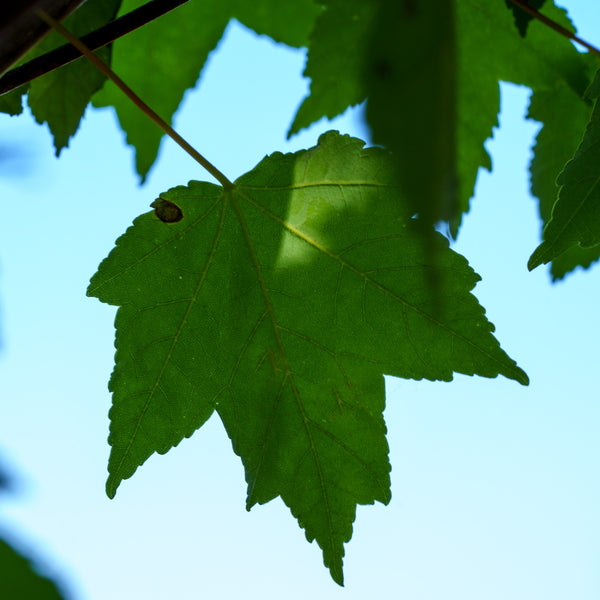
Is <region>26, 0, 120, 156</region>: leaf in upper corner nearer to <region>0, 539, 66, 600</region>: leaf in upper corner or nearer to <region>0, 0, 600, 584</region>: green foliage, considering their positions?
<region>0, 0, 600, 584</region>: green foliage

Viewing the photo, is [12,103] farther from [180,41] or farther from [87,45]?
[180,41]

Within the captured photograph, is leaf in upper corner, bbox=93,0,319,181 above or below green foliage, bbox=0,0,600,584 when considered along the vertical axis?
above

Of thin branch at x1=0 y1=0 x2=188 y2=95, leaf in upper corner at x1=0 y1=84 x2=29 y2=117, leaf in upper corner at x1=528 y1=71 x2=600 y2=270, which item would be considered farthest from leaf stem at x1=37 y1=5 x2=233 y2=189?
leaf in upper corner at x1=528 y1=71 x2=600 y2=270

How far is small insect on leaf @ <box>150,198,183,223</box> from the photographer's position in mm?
1096

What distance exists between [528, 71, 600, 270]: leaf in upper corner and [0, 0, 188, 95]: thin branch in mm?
561

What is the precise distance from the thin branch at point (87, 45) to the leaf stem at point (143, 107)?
16 mm

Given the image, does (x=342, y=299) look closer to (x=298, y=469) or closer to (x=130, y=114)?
(x=298, y=469)

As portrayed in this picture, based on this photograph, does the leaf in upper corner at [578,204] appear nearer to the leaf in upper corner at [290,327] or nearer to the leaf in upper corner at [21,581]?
the leaf in upper corner at [290,327]

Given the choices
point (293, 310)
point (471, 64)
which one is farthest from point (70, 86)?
point (471, 64)

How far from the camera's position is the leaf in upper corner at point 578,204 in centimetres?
94

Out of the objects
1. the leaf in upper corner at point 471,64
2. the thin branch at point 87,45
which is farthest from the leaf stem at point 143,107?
the leaf in upper corner at point 471,64

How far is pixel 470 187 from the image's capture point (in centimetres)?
134

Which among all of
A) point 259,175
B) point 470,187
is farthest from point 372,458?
point 470,187

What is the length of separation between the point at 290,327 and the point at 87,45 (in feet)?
1.68
